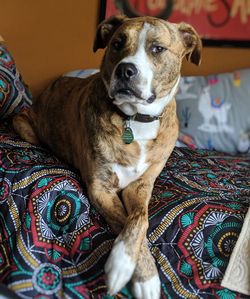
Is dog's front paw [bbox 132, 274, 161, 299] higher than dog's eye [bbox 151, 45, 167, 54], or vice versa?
dog's eye [bbox 151, 45, 167, 54]

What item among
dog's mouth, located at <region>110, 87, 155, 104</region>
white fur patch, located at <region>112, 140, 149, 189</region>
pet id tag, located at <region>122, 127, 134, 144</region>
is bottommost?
white fur patch, located at <region>112, 140, 149, 189</region>

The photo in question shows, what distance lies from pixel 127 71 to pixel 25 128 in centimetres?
87

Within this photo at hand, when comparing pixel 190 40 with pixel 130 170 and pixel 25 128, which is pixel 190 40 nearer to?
pixel 130 170

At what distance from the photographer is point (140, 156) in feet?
5.07

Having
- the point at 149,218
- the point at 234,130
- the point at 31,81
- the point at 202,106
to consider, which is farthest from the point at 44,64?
the point at 149,218

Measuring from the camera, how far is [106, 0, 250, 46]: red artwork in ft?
8.02

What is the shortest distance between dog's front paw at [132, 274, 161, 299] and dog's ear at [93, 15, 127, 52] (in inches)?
36.8

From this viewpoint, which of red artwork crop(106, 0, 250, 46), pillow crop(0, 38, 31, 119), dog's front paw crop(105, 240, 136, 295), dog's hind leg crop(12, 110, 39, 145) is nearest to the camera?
dog's front paw crop(105, 240, 136, 295)

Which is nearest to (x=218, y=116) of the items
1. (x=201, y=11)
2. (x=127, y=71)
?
(x=201, y=11)

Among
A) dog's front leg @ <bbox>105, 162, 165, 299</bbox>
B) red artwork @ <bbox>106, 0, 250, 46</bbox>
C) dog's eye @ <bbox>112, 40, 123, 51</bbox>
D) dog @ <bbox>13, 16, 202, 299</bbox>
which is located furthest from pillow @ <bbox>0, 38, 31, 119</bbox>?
dog's front leg @ <bbox>105, 162, 165, 299</bbox>

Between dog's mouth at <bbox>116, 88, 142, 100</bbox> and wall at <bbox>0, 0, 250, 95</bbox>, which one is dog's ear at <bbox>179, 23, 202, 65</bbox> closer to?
dog's mouth at <bbox>116, 88, 142, 100</bbox>

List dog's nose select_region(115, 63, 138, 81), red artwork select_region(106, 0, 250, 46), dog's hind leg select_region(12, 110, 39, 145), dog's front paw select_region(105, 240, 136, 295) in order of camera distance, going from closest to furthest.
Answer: dog's front paw select_region(105, 240, 136, 295), dog's nose select_region(115, 63, 138, 81), dog's hind leg select_region(12, 110, 39, 145), red artwork select_region(106, 0, 250, 46)

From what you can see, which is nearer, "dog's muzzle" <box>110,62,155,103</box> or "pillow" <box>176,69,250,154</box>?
"dog's muzzle" <box>110,62,155,103</box>

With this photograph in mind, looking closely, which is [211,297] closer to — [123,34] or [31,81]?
[123,34]
